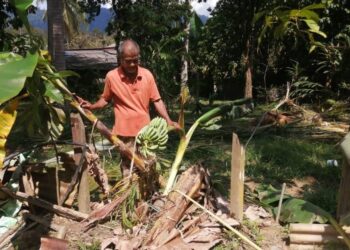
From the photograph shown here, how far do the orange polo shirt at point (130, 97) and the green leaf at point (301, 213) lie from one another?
1.53 meters

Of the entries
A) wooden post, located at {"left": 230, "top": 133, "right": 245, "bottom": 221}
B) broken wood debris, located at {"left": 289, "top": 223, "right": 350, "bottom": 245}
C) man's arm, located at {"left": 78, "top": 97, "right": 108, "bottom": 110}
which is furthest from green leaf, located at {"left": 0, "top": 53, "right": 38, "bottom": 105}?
broken wood debris, located at {"left": 289, "top": 223, "right": 350, "bottom": 245}

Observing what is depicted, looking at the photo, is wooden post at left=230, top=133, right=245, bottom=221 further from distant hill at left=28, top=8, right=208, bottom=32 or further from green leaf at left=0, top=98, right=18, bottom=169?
distant hill at left=28, top=8, right=208, bottom=32

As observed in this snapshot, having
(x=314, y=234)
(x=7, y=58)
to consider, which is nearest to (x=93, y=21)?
(x=7, y=58)

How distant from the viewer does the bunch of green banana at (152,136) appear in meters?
3.89

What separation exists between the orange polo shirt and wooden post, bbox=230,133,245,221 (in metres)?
0.88

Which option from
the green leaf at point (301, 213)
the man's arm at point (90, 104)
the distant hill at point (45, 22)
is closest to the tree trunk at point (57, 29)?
the distant hill at point (45, 22)

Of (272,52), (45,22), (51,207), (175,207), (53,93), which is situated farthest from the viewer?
(45,22)

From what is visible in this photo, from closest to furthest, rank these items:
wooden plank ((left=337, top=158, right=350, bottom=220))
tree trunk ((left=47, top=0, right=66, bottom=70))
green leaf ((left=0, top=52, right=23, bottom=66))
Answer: green leaf ((left=0, top=52, right=23, bottom=66)) → wooden plank ((left=337, top=158, right=350, bottom=220)) → tree trunk ((left=47, top=0, right=66, bottom=70))

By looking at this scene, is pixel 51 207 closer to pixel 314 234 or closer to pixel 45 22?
pixel 314 234

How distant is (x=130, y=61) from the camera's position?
4.01m

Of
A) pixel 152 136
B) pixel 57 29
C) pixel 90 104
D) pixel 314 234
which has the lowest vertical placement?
pixel 314 234

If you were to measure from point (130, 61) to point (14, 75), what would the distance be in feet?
5.11

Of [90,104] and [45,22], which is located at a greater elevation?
[45,22]

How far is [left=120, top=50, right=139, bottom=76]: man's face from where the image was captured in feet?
13.0
